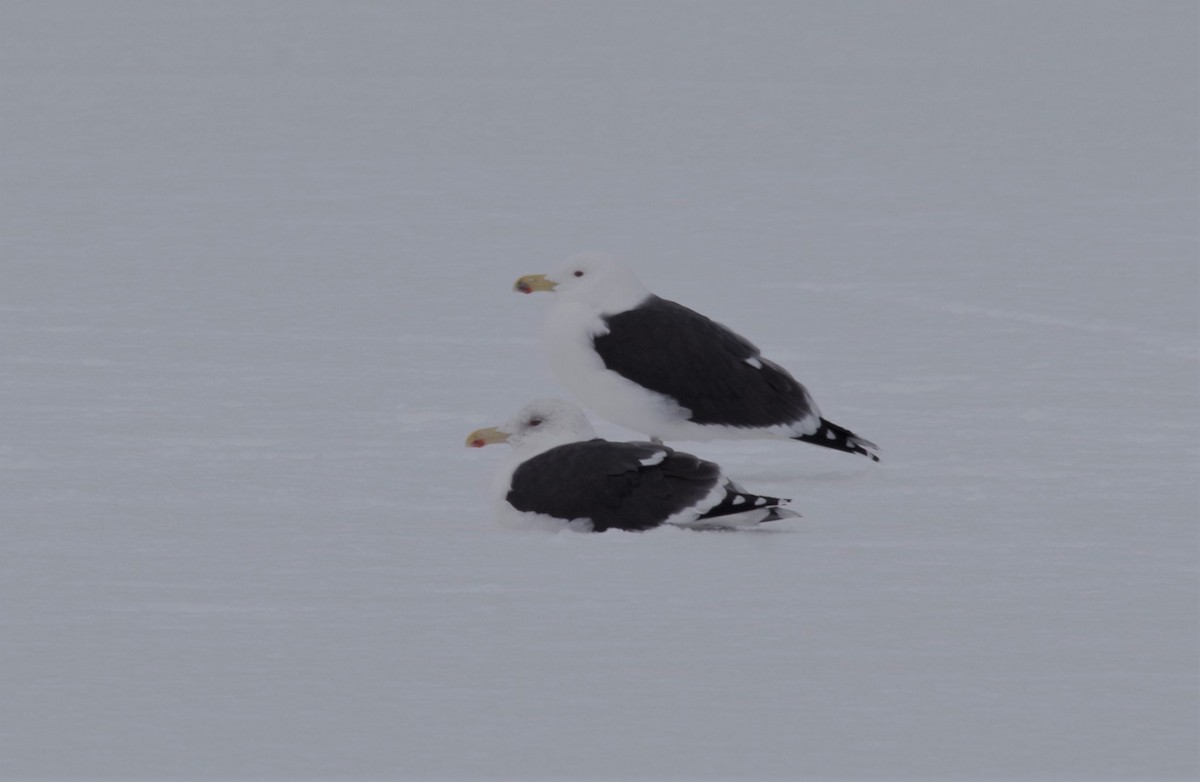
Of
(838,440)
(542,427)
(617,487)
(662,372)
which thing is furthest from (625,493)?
(838,440)

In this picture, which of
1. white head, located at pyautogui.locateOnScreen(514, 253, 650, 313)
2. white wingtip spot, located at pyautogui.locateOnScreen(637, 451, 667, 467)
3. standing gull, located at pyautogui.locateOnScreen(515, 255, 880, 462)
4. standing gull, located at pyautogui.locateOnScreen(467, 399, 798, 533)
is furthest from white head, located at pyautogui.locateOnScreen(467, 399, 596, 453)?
white head, located at pyautogui.locateOnScreen(514, 253, 650, 313)

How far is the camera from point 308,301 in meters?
11.9

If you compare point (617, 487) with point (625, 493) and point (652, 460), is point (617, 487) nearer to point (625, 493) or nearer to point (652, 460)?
point (625, 493)

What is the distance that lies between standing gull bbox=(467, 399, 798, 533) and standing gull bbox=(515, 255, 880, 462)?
1.07 meters

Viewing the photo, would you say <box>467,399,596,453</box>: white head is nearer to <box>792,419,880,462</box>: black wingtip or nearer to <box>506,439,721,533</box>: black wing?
<box>506,439,721,533</box>: black wing

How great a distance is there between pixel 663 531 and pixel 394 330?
4.53 meters

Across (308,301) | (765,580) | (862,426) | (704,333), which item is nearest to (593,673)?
(765,580)

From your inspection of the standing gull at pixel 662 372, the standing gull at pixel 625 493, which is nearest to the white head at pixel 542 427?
the standing gull at pixel 625 493

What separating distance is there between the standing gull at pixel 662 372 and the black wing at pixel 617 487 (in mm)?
1143

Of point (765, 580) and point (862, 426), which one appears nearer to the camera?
point (765, 580)

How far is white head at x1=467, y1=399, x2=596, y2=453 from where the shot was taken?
7.14 metres

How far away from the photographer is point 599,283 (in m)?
8.20

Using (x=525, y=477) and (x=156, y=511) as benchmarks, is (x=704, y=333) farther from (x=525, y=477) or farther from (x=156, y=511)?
(x=156, y=511)

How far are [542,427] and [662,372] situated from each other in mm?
899
